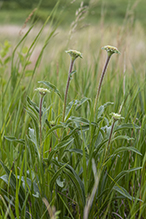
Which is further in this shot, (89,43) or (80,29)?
(89,43)

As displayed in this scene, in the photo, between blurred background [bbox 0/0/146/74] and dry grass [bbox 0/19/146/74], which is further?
dry grass [bbox 0/19/146/74]

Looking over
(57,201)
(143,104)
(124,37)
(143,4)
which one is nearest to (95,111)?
(57,201)

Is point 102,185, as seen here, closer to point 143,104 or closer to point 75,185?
point 75,185

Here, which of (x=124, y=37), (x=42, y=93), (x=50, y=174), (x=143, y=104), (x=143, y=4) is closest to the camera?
(x=42, y=93)

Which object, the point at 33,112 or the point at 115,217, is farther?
the point at 115,217

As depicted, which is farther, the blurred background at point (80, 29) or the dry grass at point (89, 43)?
the dry grass at point (89, 43)

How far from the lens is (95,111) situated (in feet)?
2.37

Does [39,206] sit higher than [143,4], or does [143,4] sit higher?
[143,4]

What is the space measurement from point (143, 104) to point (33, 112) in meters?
0.60

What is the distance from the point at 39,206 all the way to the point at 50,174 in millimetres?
92

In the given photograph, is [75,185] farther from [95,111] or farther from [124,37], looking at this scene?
[124,37]

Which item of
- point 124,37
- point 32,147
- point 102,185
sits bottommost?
point 102,185

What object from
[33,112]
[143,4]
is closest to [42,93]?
[33,112]

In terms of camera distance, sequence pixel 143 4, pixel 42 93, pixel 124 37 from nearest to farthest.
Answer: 1. pixel 42 93
2. pixel 124 37
3. pixel 143 4
